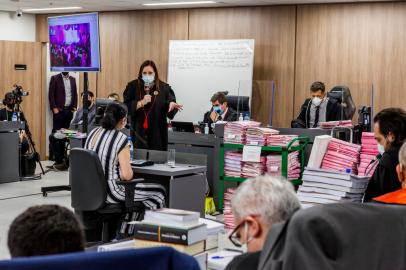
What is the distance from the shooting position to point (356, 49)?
10.2m

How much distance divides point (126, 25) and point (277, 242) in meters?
11.2

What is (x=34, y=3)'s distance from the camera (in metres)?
11.8

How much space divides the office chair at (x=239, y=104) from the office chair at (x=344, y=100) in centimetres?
136

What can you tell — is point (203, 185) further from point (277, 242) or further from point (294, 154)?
point (277, 242)

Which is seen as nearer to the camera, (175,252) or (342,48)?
(175,252)

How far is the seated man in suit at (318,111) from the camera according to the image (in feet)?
26.8

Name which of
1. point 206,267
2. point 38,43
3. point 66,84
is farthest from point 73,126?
point 206,267

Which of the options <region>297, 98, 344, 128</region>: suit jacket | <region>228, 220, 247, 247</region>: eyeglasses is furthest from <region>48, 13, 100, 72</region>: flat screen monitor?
<region>228, 220, 247, 247</region>: eyeglasses

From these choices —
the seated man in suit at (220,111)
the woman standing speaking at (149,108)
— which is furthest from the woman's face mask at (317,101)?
the woman standing speaking at (149,108)

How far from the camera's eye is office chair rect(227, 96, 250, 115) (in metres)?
9.60

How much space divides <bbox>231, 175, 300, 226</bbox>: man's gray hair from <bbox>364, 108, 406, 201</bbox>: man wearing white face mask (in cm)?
184

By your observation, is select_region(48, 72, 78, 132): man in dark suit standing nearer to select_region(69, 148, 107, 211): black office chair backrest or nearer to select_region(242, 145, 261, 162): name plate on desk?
select_region(242, 145, 261, 162): name plate on desk

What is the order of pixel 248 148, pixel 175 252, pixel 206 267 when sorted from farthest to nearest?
pixel 248 148 → pixel 206 267 → pixel 175 252

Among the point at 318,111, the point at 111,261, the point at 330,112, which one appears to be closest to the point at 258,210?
the point at 111,261
